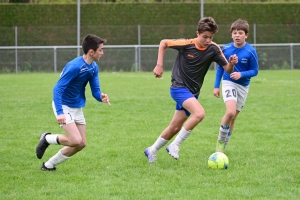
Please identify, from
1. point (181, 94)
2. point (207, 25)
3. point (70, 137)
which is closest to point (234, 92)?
point (181, 94)

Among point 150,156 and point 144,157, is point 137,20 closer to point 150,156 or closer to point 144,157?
point 144,157

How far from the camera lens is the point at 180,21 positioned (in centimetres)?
3250

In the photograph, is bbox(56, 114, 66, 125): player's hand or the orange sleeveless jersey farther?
the orange sleeveless jersey

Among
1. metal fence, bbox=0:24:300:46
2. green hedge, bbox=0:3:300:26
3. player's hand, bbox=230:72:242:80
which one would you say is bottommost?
player's hand, bbox=230:72:242:80

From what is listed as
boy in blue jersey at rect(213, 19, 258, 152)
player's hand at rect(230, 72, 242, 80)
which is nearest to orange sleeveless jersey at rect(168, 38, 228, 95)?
player's hand at rect(230, 72, 242, 80)

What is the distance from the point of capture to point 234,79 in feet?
25.8

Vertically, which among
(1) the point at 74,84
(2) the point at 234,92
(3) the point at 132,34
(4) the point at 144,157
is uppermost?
(3) the point at 132,34

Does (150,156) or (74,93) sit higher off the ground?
(74,93)

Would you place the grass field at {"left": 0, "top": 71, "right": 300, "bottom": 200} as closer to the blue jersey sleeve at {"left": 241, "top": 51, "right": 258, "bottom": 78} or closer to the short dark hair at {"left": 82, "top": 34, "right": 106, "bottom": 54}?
the blue jersey sleeve at {"left": 241, "top": 51, "right": 258, "bottom": 78}

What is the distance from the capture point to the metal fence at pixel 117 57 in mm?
27547

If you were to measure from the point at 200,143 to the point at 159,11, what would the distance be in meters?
23.7

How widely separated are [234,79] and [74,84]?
2257mm

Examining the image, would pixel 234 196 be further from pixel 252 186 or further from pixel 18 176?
pixel 18 176

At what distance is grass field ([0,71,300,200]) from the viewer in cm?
600
